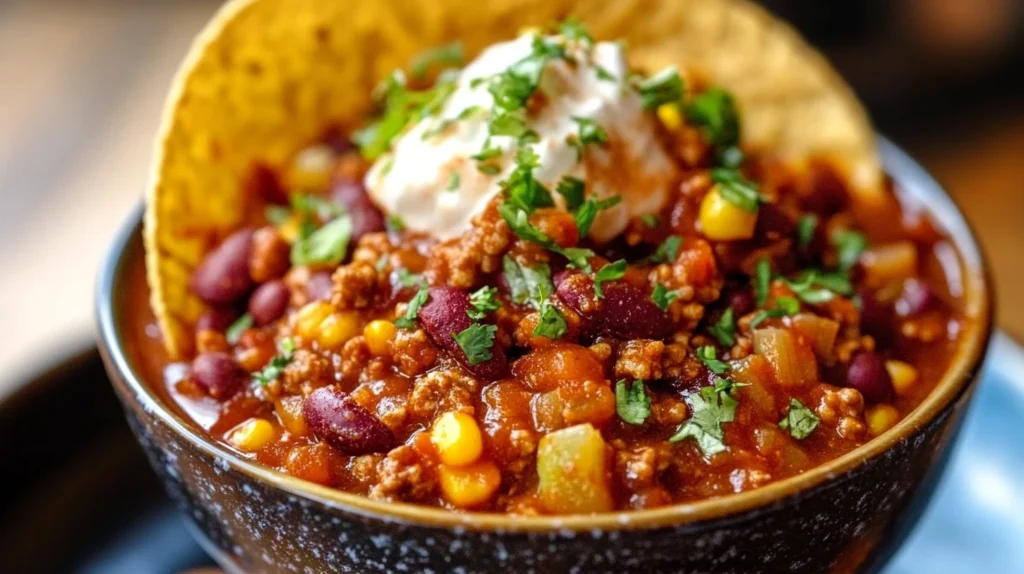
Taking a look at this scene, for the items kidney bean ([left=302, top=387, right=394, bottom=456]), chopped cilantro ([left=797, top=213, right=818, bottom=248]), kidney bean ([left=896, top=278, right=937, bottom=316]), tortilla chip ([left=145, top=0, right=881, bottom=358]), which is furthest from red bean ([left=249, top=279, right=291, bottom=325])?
kidney bean ([left=896, top=278, right=937, bottom=316])

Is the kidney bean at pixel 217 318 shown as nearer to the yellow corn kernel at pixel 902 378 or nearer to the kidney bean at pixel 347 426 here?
the kidney bean at pixel 347 426

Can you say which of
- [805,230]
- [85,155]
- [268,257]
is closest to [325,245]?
[268,257]

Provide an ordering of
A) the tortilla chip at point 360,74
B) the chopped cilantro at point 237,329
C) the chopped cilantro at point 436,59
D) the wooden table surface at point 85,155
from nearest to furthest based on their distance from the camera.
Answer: the chopped cilantro at point 237,329 < the tortilla chip at point 360,74 < the chopped cilantro at point 436,59 < the wooden table surface at point 85,155

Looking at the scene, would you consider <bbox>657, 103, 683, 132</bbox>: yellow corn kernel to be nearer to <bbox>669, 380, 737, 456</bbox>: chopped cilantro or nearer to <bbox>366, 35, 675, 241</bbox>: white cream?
<bbox>366, 35, 675, 241</bbox>: white cream

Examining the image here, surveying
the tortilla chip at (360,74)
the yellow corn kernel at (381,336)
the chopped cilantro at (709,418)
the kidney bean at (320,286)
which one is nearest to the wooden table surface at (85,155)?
the tortilla chip at (360,74)

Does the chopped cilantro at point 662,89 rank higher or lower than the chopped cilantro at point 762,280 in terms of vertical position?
higher

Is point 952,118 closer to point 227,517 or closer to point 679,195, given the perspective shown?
point 679,195

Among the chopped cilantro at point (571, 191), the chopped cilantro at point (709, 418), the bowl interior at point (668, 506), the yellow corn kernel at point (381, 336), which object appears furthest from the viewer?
the chopped cilantro at point (571, 191)
